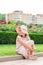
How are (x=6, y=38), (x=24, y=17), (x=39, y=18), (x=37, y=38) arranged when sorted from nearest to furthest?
(x=6, y=38) < (x=37, y=38) < (x=24, y=17) < (x=39, y=18)

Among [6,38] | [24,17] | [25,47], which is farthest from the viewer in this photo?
[24,17]

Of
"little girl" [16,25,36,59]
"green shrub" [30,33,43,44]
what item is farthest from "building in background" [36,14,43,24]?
"little girl" [16,25,36,59]

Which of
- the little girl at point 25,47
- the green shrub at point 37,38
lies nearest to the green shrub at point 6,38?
the green shrub at point 37,38

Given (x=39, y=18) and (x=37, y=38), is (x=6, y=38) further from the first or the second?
(x=39, y=18)

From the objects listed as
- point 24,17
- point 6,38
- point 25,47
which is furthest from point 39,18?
point 25,47

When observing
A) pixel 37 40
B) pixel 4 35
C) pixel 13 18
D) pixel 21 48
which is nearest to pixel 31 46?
pixel 21 48

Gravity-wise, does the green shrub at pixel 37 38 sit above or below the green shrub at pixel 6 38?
below

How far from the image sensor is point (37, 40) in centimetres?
1519

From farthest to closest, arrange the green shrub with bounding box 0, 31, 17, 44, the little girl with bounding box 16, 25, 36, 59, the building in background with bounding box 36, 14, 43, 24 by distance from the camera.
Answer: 1. the building in background with bounding box 36, 14, 43, 24
2. the green shrub with bounding box 0, 31, 17, 44
3. the little girl with bounding box 16, 25, 36, 59

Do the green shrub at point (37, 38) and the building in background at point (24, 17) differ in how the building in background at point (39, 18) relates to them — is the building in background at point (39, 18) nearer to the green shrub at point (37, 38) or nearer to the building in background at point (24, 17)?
the building in background at point (24, 17)

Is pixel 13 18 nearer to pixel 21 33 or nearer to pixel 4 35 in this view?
pixel 4 35

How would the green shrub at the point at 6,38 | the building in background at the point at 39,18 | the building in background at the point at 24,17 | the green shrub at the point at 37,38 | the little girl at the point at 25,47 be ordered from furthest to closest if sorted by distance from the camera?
the building in background at the point at 39,18, the building in background at the point at 24,17, the green shrub at the point at 37,38, the green shrub at the point at 6,38, the little girl at the point at 25,47

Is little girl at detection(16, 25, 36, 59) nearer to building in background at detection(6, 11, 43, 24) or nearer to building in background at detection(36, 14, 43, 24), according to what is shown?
building in background at detection(6, 11, 43, 24)

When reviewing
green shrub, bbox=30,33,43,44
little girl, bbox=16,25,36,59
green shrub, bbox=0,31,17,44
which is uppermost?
little girl, bbox=16,25,36,59
